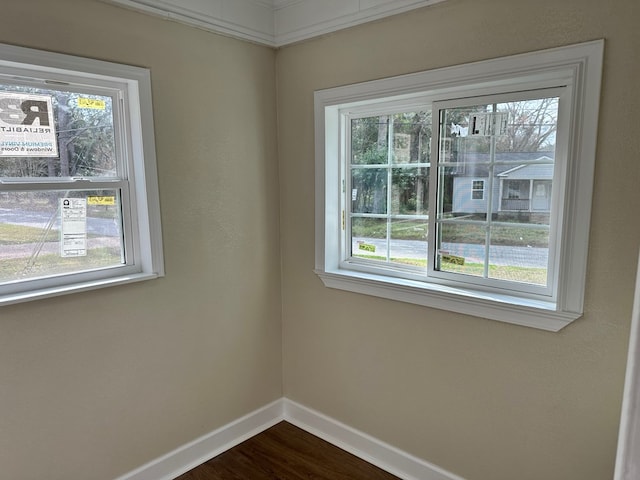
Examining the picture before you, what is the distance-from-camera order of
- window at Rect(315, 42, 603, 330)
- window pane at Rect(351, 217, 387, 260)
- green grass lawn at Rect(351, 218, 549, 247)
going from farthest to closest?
window pane at Rect(351, 217, 387, 260)
green grass lawn at Rect(351, 218, 549, 247)
window at Rect(315, 42, 603, 330)

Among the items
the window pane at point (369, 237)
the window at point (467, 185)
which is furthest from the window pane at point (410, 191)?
the window pane at point (369, 237)

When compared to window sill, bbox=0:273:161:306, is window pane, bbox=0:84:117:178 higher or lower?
higher

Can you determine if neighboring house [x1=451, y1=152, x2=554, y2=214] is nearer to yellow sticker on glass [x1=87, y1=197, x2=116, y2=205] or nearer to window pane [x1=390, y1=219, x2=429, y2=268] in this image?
window pane [x1=390, y1=219, x2=429, y2=268]

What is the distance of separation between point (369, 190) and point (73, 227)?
5.07ft

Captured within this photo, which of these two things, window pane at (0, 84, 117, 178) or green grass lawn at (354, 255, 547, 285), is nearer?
window pane at (0, 84, 117, 178)

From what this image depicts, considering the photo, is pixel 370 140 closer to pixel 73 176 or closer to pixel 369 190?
pixel 369 190

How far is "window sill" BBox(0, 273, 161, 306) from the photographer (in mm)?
1735

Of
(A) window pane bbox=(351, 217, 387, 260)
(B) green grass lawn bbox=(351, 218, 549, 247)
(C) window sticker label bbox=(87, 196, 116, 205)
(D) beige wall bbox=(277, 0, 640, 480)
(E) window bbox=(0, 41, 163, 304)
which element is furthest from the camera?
(A) window pane bbox=(351, 217, 387, 260)

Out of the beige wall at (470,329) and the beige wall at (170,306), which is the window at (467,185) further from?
the beige wall at (170,306)

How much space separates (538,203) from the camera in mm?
1846

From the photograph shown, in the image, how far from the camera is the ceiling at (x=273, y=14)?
2.04m

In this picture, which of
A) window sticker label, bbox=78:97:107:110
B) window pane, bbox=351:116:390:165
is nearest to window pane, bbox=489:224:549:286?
window pane, bbox=351:116:390:165

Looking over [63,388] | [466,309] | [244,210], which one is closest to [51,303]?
[63,388]

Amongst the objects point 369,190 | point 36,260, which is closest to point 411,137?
point 369,190
